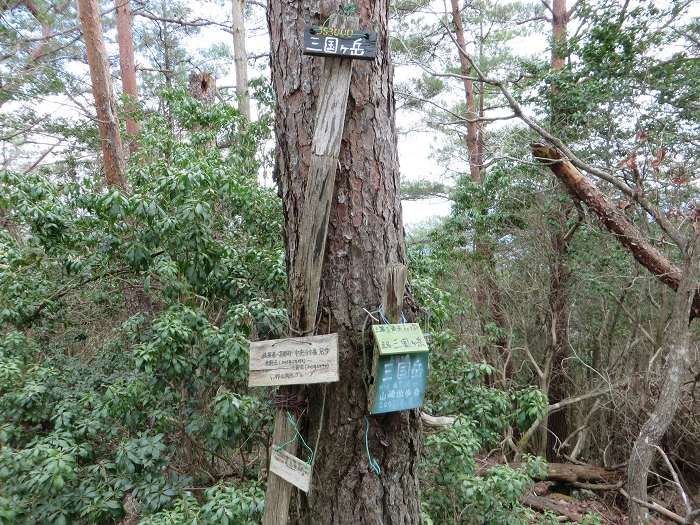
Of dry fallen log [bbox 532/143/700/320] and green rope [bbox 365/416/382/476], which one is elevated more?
dry fallen log [bbox 532/143/700/320]

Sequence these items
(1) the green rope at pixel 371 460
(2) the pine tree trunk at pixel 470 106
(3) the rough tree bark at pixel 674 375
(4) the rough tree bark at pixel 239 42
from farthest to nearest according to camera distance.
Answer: (2) the pine tree trunk at pixel 470 106 < (4) the rough tree bark at pixel 239 42 < (3) the rough tree bark at pixel 674 375 < (1) the green rope at pixel 371 460

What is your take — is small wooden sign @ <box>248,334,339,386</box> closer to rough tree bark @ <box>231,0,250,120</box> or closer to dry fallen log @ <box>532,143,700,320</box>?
dry fallen log @ <box>532,143,700,320</box>

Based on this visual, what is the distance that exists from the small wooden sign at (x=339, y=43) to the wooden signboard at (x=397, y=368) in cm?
83

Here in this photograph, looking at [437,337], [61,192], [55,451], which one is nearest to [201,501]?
[55,451]

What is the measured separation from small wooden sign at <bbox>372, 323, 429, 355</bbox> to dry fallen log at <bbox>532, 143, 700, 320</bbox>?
4.13 m

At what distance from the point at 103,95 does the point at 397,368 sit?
13.3 ft

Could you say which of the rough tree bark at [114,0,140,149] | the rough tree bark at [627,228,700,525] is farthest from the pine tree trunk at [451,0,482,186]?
the rough tree bark at [114,0,140,149]

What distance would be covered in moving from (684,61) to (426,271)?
403cm

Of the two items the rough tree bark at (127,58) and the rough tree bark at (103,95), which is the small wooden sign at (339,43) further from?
the rough tree bark at (127,58)

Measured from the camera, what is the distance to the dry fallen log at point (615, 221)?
447 cm

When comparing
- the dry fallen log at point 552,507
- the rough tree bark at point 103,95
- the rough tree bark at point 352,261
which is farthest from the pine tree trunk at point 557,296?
the rough tree bark at point 352,261

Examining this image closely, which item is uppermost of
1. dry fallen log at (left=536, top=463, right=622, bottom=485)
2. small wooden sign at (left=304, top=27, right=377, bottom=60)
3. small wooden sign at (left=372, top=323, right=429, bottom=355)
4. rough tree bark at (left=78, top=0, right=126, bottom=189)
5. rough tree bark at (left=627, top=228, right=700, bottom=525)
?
rough tree bark at (left=78, top=0, right=126, bottom=189)

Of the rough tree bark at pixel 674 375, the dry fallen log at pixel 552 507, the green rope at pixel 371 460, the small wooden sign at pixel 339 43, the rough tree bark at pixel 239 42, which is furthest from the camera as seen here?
the rough tree bark at pixel 239 42

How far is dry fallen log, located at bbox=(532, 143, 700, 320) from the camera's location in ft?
14.7
